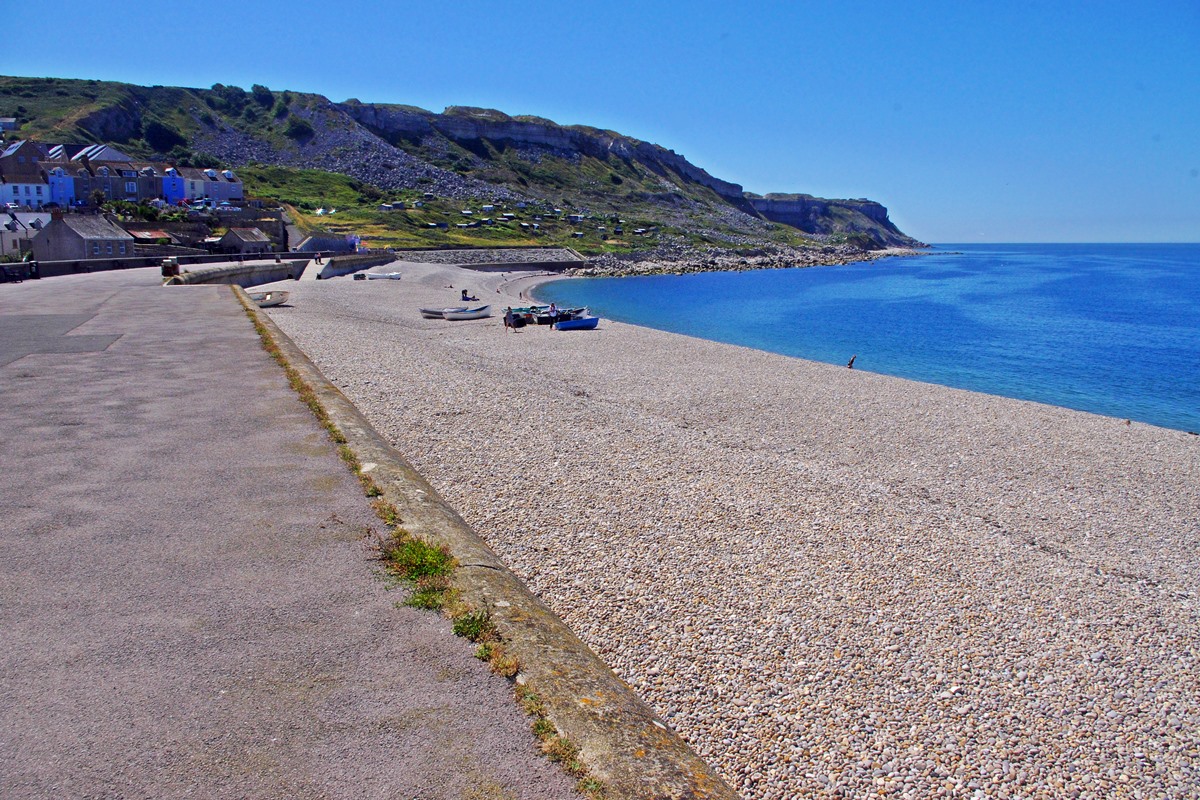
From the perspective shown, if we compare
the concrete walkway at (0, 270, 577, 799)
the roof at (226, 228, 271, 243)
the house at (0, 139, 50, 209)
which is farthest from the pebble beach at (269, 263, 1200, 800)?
the house at (0, 139, 50, 209)

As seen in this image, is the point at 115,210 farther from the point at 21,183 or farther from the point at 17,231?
the point at 21,183

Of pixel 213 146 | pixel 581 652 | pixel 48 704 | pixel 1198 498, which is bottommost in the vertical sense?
pixel 1198 498

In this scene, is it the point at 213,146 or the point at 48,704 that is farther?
the point at 213,146

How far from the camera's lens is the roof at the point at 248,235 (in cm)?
6625

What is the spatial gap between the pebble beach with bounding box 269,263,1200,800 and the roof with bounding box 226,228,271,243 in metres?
54.2

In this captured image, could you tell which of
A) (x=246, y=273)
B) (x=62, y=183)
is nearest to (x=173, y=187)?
(x=62, y=183)

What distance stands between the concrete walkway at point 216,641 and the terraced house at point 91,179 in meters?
92.2

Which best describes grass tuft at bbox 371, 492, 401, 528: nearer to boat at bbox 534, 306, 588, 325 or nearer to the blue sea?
the blue sea

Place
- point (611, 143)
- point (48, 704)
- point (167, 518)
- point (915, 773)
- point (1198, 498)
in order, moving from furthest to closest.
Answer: point (611, 143) < point (1198, 498) < point (167, 518) < point (915, 773) < point (48, 704)

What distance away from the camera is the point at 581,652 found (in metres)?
5.70

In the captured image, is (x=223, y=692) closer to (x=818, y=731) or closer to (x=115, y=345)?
(x=818, y=731)

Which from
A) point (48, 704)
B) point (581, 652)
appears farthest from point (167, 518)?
point (581, 652)

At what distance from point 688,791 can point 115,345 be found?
17264 mm

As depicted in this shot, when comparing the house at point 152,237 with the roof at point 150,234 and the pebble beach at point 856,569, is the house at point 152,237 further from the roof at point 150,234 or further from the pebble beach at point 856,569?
the pebble beach at point 856,569
